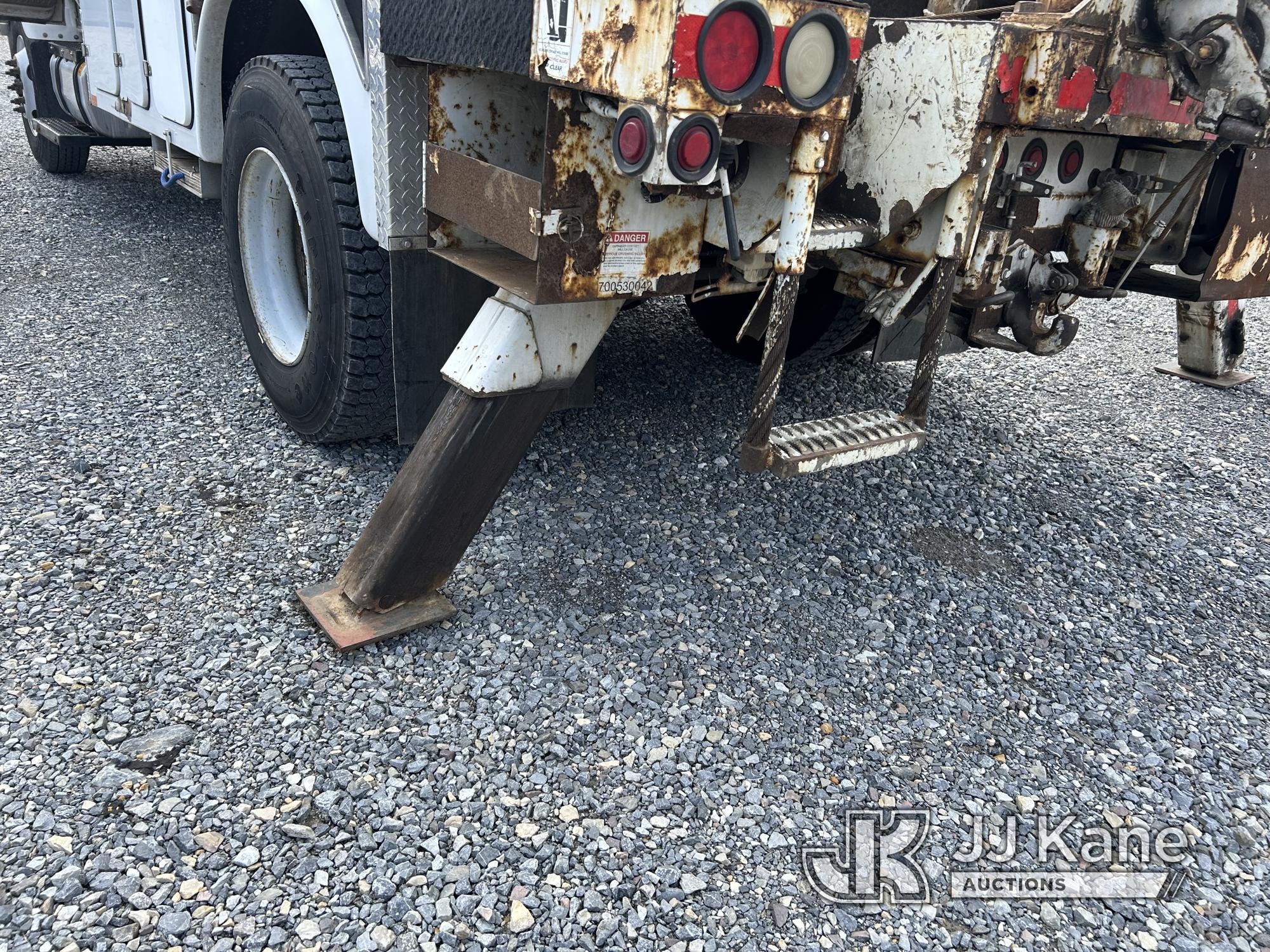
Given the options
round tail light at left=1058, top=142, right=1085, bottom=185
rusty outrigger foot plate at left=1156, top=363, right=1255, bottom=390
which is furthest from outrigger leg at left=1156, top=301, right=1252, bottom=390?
round tail light at left=1058, top=142, right=1085, bottom=185

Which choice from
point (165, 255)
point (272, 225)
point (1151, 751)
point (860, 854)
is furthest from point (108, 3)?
point (1151, 751)

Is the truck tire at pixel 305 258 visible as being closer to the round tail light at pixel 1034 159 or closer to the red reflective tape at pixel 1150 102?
the round tail light at pixel 1034 159

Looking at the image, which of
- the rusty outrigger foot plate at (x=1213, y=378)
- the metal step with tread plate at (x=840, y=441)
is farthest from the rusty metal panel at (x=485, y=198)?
the rusty outrigger foot plate at (x=1213, y=378)

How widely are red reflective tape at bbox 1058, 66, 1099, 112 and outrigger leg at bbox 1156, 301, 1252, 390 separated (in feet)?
8.43

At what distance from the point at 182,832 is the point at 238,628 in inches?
23.7

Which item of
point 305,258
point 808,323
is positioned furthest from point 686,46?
point 808,323

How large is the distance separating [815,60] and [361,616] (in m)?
1.55

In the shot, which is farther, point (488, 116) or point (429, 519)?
point (488, 116)

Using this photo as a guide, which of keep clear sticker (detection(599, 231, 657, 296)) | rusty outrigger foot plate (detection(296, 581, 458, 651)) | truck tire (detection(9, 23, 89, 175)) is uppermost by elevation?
keep clear sticker (detection(599, 231, 657, 296))

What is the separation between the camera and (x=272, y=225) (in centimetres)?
306

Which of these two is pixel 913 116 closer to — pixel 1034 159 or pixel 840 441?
pixel 1034 159

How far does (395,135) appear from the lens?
2275 mm

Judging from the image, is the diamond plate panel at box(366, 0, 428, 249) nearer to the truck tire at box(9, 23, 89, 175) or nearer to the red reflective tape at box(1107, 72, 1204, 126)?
the red reflective tape at box(1107, 72, 1204, 126)

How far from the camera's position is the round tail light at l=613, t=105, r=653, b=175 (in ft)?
5.25
